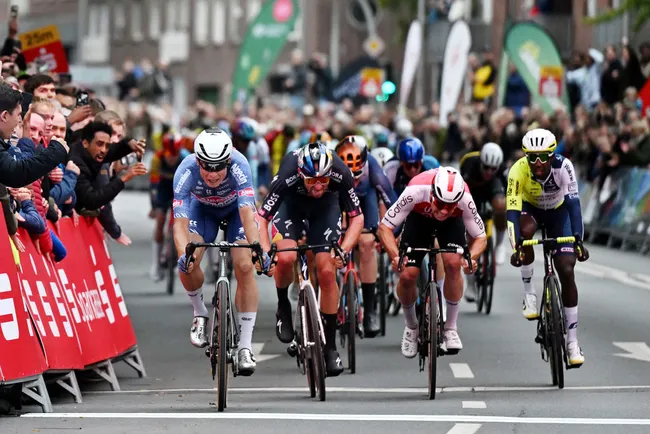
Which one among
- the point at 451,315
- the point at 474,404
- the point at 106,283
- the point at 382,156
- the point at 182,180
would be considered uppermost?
the point at 182,180

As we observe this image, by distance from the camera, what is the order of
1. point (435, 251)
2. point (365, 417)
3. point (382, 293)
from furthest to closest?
point (382, 293) < point (435, 251) < point (365, 417)

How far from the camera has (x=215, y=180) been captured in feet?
41.1

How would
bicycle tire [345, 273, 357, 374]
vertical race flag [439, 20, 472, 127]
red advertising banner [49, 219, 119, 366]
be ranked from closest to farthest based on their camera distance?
1. red advertising banner [49, 219, 119, 366]
2. bicycle tire [345, 273, 357, 374]
3. vertical race flag [439, 20, 472, 127]

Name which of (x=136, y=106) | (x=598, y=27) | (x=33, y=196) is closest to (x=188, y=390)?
(x=33, y=196)

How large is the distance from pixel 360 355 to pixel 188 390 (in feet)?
9.00

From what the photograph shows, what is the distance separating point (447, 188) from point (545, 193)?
1.67m

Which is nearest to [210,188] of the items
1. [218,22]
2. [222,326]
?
[222,326]

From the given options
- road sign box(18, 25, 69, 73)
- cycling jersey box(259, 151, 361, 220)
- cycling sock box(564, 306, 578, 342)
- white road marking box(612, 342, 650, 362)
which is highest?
road sign box(18, 25, 69, 73)

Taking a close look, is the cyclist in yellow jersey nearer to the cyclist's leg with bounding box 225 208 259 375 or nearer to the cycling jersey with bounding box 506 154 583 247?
the cycling jersey with bounding box 506 154 583 247

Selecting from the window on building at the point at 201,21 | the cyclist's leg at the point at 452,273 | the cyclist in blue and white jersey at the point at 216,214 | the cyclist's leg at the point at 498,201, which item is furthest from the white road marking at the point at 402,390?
the window on building at the point at 201,21

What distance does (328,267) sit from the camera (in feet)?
44.4

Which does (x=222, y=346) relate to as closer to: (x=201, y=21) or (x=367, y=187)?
(x=367, y=187)

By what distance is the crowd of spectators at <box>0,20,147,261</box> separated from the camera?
10.9 meters

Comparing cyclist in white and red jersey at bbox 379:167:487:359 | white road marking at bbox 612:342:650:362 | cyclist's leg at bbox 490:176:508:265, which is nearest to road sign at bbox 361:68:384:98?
cyclist's leg at bbox 490:176:508:265
